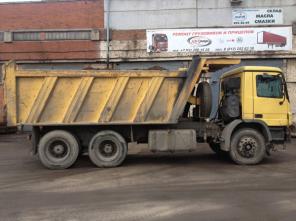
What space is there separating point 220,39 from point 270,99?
13067 mm

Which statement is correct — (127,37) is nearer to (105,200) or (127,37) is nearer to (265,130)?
(265,130)

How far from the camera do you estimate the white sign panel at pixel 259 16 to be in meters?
26.3

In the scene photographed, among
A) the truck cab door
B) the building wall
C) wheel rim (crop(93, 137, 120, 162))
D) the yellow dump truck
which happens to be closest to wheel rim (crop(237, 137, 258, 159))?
the yellow dump truck

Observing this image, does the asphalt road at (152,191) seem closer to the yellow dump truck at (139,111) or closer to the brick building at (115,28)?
the yellow dump truck at (139,111)

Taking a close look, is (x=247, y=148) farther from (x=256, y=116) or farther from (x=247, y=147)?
(x=256, y=116)

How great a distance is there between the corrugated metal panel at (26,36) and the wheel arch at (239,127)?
16666 millimetres

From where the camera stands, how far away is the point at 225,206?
8.51 m

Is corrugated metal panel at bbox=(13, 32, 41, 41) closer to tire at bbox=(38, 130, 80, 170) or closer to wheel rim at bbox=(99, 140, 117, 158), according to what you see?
tire at bbox=(38, 130, 80, 170)

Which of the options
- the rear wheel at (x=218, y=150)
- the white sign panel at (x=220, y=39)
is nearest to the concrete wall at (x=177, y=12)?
the white sign panel at (x=220, y=39)

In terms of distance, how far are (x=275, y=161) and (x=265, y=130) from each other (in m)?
1.35

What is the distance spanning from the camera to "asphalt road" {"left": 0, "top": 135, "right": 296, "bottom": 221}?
26.3ft

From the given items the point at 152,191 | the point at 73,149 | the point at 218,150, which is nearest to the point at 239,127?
the point at 218,150

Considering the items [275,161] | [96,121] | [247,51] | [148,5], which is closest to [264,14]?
[247,51]

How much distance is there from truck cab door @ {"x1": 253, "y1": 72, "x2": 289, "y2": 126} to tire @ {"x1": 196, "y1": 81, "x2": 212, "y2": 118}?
1.26 metres
